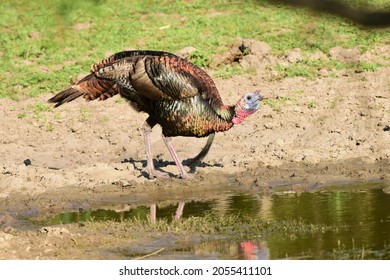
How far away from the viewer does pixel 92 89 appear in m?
10.3

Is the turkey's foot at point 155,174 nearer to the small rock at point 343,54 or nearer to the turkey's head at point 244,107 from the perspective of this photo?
the turkey's head at point 244,107

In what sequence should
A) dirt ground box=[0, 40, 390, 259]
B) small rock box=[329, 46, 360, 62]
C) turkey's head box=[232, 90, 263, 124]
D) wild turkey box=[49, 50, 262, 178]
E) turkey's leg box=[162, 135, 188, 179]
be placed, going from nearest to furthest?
wild turkey box=[49, 50, 262, 178], dirt ground box=[0, 40, 390, 259], turkey's head box=[232, 90, 263, 124], turkey's leg box=[162, 135, 188, 179], small rock box=[329, 46, 360, 62]

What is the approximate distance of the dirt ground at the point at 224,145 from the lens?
1017 cm

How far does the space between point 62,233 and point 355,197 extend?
10.6 feet

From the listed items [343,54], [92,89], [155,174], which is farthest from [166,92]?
[343,54]

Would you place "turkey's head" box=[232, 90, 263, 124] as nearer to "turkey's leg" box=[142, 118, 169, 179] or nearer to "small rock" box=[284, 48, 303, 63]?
"turkey's leg" box=[142, 118, 169, 179]

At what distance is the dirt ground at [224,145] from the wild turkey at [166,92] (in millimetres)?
685

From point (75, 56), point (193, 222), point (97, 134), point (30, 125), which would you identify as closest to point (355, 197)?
point (193, 222)

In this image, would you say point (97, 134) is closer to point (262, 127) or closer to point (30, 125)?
point (30, 125)

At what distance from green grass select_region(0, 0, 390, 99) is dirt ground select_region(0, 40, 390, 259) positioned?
0.33 m

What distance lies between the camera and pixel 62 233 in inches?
311

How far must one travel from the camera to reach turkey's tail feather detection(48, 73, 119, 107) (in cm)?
1020

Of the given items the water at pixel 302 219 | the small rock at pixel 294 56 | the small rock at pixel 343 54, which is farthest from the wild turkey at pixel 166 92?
the small rock at pixel 343 54

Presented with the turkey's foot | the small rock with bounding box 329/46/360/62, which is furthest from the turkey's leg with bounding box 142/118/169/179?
the small rock with bounding box 329/46/360/62
